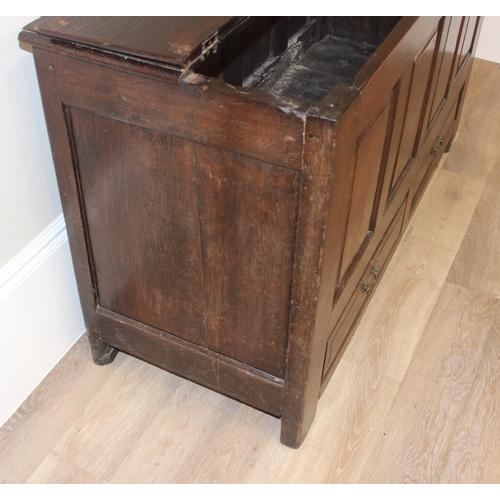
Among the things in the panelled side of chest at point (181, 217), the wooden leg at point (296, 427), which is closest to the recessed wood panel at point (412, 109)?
the panelled side of chest at point (181, 217)

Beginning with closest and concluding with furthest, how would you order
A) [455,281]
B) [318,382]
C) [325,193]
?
[325,193] → [318,382] → [455,281]

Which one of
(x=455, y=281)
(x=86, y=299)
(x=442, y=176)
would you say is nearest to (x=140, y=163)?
(x=86, y=299)

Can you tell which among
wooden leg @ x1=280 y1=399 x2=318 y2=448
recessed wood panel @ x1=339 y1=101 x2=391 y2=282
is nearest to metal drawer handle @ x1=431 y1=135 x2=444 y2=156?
recessed wood panel @ x1=339 y1=101 x2=391 y2=282

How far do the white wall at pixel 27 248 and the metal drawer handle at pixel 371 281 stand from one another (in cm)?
69

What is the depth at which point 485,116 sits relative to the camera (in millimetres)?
2539

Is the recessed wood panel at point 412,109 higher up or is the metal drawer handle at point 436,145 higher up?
the recessed wood panel at point 412,109

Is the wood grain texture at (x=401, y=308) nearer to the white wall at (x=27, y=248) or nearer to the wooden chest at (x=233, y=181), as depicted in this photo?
the wooden chest at (x=233, y=181)

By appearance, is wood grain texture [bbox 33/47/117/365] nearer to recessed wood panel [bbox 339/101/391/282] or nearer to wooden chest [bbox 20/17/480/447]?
wooden chest [bbox 20/17/480/447]

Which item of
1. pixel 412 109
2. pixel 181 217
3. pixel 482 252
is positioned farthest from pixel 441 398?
pixel 181 217

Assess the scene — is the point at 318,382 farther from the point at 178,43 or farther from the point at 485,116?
the point at 485,116

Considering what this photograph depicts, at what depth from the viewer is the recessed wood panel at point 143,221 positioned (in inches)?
46.1

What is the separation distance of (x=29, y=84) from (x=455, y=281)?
1.26 metres

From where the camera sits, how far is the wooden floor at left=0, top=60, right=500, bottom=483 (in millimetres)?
1468

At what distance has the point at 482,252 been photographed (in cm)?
201
